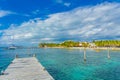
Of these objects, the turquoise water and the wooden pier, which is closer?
the wooden pier

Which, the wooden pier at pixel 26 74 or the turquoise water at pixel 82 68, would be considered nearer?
the wooden pier at pixel 26 74

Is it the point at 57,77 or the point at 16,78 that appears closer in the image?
the point at 16,78

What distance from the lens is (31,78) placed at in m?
29.1

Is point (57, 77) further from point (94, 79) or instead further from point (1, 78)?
point (1, 78)

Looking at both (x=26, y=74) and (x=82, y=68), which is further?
(x=82, y=68)

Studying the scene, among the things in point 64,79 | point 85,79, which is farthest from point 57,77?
point 85,79

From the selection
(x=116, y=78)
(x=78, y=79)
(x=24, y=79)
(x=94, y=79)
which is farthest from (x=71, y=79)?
(x=24, y=79)

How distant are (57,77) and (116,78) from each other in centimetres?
1065

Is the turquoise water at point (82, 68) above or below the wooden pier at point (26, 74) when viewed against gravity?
below

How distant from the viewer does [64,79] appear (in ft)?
121

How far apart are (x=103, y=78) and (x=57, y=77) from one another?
27.3 ft

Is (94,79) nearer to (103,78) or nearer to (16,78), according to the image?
(103,78)

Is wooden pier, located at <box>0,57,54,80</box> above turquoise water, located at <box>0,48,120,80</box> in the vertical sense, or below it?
above

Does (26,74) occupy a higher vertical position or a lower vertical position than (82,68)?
higher
